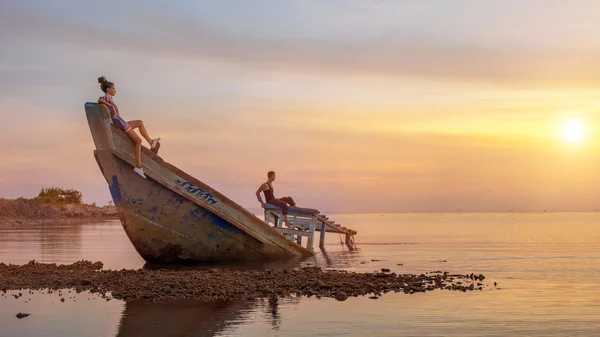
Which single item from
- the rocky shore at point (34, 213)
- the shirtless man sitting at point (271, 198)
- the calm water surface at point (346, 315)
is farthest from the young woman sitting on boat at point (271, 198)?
the rocky shore at point (34, 213)

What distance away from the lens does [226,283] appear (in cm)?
1212

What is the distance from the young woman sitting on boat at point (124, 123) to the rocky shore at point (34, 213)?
36.3 m

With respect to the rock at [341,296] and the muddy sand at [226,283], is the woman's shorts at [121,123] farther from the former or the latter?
the rock at [341,296]

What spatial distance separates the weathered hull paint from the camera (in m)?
15.9

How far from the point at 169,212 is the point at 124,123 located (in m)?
2.38

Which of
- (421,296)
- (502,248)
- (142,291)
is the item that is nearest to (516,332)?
(421,296)

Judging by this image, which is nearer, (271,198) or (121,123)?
(121,123)

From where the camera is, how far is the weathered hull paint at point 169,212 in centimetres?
1591

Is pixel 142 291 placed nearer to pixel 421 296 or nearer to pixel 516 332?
pixel 421 296

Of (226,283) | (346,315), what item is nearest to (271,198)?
(226,283)

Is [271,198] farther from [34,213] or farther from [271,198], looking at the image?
[34,213]

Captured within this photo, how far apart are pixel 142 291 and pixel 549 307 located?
6.35 m

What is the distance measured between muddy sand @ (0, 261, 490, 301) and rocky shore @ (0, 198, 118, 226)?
38272 mm

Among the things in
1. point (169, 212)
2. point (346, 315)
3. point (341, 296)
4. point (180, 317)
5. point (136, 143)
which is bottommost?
point (180, 317)
